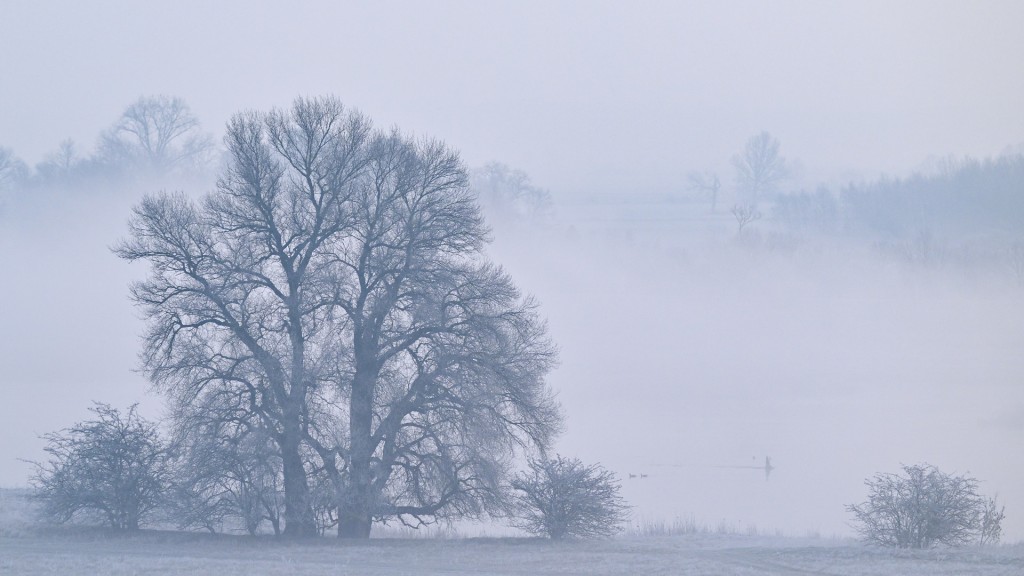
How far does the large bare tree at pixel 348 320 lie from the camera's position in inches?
1023

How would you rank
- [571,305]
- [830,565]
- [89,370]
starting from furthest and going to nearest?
[571,305] → [89,370] → [830,565]

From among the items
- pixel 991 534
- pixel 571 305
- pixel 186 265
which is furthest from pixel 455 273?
pixel 571 305

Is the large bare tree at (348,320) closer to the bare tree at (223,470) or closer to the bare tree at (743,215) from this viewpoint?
the bare tree at (223,470)

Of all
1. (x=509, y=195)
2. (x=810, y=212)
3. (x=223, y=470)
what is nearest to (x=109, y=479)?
(x=223, y=470)

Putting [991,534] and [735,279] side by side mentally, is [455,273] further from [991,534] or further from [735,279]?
[735,279]

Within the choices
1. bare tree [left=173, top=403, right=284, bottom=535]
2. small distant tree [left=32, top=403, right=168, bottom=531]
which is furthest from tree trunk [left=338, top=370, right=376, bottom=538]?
small distant tree [left=32, top=403, right=168, bottom=531]

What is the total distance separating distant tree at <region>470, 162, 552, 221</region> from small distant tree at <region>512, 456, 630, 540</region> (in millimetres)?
71382

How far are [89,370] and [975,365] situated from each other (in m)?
59.1

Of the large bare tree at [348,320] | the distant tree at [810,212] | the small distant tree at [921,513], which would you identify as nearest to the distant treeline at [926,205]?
the distant tree at [810,212]

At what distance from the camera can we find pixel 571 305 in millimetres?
100625

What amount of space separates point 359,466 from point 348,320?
377 cm

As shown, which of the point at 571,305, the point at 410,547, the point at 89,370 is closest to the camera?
the point at 410,547

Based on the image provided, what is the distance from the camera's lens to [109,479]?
2647 centimetres

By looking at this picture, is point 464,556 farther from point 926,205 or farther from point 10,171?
point 10,171
